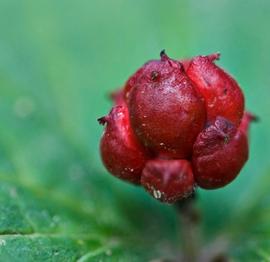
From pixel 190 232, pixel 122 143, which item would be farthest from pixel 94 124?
pixel 122 143

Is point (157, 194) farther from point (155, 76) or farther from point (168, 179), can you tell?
point (155, 76)

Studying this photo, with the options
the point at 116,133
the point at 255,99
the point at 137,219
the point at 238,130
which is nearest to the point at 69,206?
the point at 137,219

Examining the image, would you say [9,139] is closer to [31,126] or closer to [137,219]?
[31,126]

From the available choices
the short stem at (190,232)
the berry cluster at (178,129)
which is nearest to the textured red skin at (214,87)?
the berry cluster at (178,129)

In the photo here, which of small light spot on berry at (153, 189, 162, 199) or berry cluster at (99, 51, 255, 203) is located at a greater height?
berry cluster at (99, 51, 255, 203)

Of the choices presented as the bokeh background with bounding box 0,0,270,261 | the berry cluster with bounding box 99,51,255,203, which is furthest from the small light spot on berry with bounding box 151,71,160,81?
the bokeh background with bounding box 0,0,270,261

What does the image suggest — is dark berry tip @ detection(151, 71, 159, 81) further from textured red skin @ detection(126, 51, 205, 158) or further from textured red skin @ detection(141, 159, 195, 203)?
textured red skin @ detection(141, 159, 195, 203)
